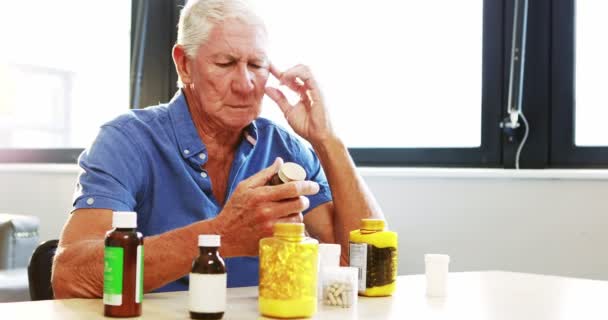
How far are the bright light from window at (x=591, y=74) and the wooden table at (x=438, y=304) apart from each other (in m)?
1.03

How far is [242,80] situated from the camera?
1.71 meters

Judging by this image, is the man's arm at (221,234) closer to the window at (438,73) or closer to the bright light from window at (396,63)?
the window at (438,73)

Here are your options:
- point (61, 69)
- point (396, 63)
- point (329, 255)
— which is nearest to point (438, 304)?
point (329, 255)

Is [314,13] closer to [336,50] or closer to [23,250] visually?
[336,50]

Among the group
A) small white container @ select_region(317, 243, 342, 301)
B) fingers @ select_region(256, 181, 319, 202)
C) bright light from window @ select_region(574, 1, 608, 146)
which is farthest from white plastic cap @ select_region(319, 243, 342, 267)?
bright light from window @ select_region(574, 1, 608, 146)

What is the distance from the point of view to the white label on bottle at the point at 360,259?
53.7 inches

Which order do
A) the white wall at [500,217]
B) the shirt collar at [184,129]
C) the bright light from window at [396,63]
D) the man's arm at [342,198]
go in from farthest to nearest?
the bright light from window at [396,63], the white wall at [500,217], the man's arm at [342,198], the shirt collar at [184,129]

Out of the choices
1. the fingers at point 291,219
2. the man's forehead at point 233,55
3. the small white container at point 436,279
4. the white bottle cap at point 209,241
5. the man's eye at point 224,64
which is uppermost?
the man's forehead at point 233,55

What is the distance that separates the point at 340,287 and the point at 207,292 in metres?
0.26

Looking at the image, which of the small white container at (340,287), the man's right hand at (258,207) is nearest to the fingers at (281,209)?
the man's right hand at (258,207)

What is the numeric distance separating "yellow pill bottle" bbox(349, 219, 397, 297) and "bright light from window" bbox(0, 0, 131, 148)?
2335mm

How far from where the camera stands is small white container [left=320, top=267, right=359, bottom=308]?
1275 millimetres

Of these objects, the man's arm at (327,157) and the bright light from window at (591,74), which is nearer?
the man's arm at (327,157)

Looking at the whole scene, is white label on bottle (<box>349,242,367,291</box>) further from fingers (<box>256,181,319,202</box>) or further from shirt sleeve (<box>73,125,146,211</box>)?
shirt sleeve (<box>73,125,146,211</box>)
